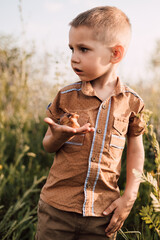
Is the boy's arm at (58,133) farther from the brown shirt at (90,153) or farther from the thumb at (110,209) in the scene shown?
the thumb at (110,209)

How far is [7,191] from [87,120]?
1.18m

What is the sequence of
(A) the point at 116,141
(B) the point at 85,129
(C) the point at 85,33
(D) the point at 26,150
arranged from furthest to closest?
(D) the point at 26,150 < (A) the point at 116,141 < (C) the point at 85,33 < (B) the point at 85,129

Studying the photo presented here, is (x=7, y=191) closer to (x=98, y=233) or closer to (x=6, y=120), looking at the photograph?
(x=98, y=233)

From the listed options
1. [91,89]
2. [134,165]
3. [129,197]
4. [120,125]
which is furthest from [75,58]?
[129,197]

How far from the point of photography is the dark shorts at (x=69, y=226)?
4.11ft

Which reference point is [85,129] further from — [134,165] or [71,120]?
[134,165]

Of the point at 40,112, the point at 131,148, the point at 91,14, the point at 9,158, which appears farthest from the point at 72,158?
the point at 40,112

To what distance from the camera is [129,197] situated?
4.26 feet

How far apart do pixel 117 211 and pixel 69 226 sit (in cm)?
25

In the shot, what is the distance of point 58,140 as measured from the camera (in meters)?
1.18

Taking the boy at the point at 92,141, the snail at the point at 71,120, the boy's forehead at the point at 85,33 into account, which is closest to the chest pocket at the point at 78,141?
the boy at the point at 92,141

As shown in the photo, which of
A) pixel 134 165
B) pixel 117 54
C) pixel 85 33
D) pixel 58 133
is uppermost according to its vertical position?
pixel 85 33

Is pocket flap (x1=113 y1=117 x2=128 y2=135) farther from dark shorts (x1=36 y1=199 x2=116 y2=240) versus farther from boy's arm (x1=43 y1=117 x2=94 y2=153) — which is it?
dark shorts (x1=36 y1=199 x2=116 y2=240)

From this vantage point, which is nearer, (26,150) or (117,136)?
(117,136)
